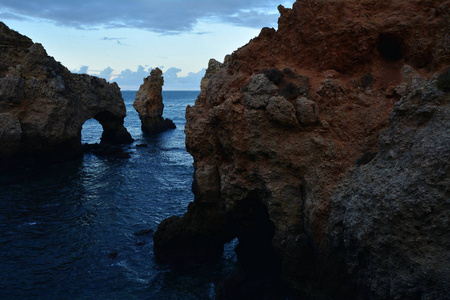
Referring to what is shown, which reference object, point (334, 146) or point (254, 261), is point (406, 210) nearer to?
point (334, 146)

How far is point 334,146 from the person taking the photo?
31.3ft

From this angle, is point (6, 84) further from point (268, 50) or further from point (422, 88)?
point (422, 88)

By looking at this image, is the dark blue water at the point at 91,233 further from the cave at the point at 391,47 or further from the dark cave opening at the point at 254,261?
the cave at the point at 391,47

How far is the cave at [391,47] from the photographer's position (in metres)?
10.6

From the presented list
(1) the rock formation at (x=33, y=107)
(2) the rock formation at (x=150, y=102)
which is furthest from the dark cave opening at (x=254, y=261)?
(2) the rock formation at (x=150, y=102)

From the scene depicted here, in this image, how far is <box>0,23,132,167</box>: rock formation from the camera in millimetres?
30938

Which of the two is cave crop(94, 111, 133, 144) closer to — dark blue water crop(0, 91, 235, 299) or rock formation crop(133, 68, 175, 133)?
rock formation crop(133, 68, 175, 133)

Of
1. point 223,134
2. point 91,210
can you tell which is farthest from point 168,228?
point 91,210

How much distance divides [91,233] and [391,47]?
17.1m

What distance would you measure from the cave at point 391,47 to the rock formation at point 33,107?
30.0m

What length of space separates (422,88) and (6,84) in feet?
110

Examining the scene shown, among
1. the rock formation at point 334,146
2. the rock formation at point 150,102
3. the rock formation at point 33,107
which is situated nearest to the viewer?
the rock formation at point 334,146

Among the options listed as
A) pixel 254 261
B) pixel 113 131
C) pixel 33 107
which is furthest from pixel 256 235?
pixel 113 131

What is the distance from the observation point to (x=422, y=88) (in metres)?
7.11
